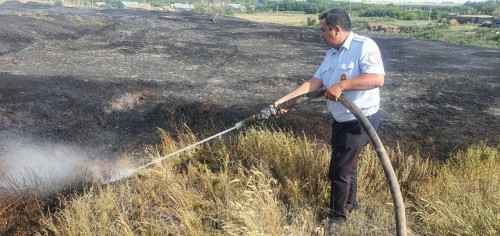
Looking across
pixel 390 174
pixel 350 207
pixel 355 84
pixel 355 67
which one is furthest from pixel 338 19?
pixel 350 207

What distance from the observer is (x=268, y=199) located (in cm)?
310

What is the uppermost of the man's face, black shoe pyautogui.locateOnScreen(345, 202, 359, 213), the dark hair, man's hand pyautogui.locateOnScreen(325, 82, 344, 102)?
the dark hair

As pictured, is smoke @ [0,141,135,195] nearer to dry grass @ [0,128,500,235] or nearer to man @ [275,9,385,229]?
dry grass @ [0,128,500,235]

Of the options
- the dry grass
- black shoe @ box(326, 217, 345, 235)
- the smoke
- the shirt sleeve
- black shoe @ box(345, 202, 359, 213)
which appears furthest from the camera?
the smoke

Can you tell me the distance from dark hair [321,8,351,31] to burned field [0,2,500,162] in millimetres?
2558

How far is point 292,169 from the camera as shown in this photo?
3.89m

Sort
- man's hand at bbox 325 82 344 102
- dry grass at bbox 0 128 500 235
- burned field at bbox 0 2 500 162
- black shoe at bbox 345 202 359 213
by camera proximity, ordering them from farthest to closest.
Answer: burned field at bbox 0 2 500 162, black shoe at bbox 345 202 359 213, dry grass at bbox 0 128 500 235, man's hand at bbox 325 82 344 102

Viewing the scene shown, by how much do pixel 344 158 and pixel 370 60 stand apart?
74cm

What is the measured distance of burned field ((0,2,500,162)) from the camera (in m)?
5.62

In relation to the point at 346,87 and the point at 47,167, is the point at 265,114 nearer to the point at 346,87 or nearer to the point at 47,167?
the point at 346,87

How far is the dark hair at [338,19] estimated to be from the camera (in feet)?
9.86

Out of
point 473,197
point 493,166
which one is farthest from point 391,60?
point 473,197

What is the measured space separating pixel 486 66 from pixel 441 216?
9.63m

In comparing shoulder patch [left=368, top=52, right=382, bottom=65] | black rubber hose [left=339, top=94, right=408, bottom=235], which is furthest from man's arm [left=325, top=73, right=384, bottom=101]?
black rubber hose [left=339, top=94, right=408, bottom=235]
